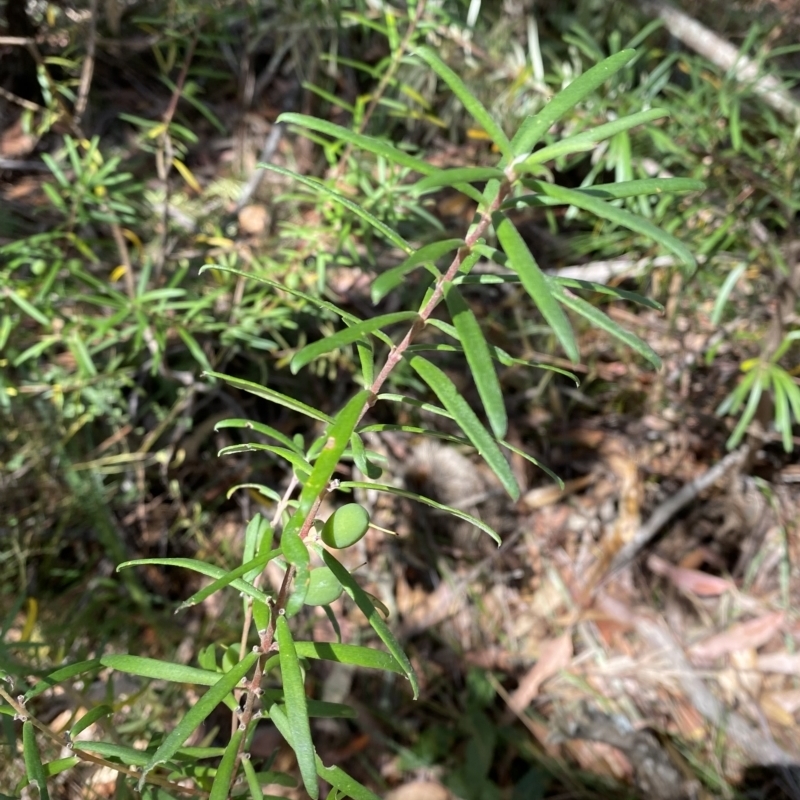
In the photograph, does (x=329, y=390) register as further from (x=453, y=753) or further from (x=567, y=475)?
(x=453, y=753)

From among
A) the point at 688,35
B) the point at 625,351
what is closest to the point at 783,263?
the point at 625,351

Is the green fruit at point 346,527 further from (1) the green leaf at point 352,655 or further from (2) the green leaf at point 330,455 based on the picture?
(1) the green leaf at point 352,655

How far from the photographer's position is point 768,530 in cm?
209

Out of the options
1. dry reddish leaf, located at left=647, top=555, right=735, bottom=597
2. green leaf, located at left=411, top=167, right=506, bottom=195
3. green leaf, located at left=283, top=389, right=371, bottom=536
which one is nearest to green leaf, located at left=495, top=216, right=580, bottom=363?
green leaf, located at left=411, top=167, right=506, bottom=195

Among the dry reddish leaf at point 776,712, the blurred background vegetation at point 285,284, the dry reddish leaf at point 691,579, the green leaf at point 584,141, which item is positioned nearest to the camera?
the green leaf at point 584,141

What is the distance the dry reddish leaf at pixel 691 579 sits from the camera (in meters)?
2.07

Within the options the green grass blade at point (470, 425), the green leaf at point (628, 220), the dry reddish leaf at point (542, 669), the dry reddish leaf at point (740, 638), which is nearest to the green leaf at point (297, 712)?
the green grass blade at point (470, 425)

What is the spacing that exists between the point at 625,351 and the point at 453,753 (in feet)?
4.66

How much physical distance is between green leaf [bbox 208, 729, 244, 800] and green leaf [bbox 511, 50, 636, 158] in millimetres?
727

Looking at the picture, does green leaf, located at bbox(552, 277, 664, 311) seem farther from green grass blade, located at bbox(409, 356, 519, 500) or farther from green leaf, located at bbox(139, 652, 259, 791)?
green leaf, located at bbox(139, 652, 259, 791)

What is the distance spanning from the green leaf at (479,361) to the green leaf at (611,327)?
0.10m

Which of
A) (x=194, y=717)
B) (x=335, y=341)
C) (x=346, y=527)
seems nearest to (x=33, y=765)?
(x=194, y=717)

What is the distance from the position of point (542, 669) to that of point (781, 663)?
73 cm

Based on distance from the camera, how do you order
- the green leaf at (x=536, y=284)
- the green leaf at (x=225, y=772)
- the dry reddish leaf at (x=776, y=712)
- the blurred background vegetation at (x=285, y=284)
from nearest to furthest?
the green leaf at (x=536, y=284) < the green leaf at (x=225, y=772) < the blurred background vegetation at (x=285, y=284) < the dry reddish leaf at (x=776, y=712)
